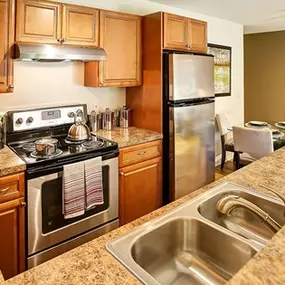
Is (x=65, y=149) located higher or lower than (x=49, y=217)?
higher

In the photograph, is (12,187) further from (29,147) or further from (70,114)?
(70,114)

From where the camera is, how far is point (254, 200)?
4.41 feet

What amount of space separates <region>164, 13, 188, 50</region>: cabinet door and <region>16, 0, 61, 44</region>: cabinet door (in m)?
1.04

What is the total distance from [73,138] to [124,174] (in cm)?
55

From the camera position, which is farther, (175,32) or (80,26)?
(175,32)

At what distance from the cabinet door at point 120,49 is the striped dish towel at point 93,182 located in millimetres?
842

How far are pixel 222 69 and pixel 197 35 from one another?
1.57m

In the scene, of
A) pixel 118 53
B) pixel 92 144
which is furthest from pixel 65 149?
pixel 118 53

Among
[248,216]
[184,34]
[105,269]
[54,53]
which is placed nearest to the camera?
[105,269]

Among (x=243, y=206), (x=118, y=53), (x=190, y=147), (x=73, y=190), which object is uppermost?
(x=118, y=53)

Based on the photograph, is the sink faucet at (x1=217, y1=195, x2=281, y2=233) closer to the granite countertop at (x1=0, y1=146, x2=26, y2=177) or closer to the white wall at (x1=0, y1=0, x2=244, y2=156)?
the granite countertop at (x1=0, y1=146, x2=26, y2=177)

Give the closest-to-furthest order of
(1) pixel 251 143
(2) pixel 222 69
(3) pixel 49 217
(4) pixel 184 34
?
(3) pixel 49 217
(4) pixel 184 34
(1) pixel 251 143
(2) pixel 222 69

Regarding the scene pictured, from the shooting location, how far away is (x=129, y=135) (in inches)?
110

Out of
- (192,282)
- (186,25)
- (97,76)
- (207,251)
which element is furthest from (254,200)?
(186,25)
